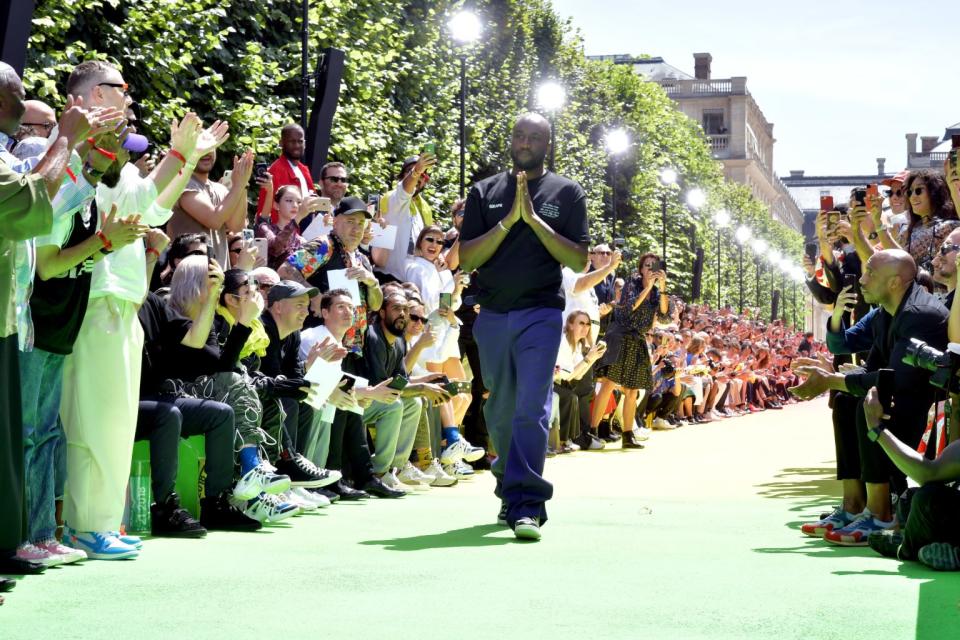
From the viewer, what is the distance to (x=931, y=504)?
6.84 m

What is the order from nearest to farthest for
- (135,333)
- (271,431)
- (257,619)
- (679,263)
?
(257,619), (135,333), (271,431), (679,263)

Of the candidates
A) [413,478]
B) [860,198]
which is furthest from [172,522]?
[860,198]

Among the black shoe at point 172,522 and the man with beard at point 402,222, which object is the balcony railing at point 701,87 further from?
the black shoe at point 172,522

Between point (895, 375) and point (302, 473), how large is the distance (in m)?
3.96

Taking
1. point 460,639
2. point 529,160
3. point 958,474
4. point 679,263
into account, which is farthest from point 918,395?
point 679,263

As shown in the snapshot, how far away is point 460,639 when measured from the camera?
4926 mm

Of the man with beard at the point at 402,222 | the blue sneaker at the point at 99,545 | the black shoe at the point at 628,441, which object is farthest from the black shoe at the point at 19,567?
the black shoe at the point at 628,441

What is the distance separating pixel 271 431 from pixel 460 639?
16.0ft

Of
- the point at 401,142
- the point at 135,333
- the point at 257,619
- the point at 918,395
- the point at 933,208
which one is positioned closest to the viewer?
the point at 257,619

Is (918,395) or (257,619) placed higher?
(918,395)

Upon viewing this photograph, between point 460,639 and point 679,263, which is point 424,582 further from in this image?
point 679,263

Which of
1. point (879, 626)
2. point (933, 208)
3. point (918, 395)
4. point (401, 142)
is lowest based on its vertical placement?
point (879, 626)

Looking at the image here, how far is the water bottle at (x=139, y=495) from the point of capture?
802 cm

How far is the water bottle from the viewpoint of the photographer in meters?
8.02
